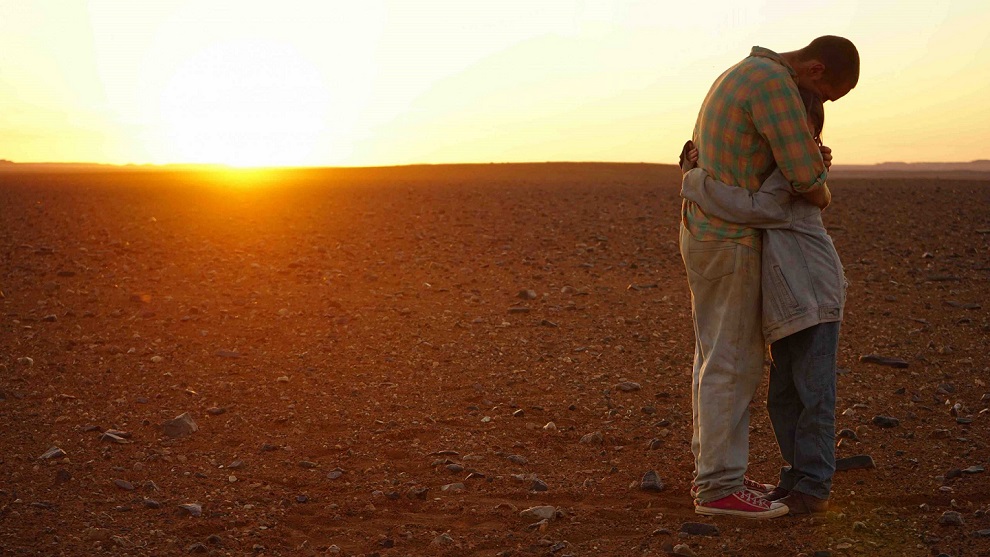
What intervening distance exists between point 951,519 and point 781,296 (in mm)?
1428

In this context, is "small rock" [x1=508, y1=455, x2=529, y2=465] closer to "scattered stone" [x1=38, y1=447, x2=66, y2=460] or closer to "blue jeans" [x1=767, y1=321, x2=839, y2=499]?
"blue jeans" [x1=767, y1=321, x2=839, y2=499]

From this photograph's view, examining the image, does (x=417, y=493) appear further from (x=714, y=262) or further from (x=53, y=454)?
(x=53, y=454)

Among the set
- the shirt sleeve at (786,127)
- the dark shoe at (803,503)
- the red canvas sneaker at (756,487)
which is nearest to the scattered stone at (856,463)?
the red canvas sneaker at (756,487)

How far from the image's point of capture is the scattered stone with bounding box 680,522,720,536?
15.2 feet

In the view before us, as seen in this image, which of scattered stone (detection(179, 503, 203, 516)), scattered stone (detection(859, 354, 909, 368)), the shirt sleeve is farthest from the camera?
scattered stone (detection(859, 354, 909, 368))

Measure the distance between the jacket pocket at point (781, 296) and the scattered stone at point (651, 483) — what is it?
134 centimetres

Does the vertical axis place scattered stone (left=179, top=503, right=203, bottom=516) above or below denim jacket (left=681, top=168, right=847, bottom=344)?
below

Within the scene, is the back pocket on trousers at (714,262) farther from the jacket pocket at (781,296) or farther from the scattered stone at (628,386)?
the scattered stone at (628,386)

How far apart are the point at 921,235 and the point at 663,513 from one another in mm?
11576

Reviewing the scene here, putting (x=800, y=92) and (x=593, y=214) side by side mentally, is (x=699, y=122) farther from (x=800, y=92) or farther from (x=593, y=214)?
(x=593, y=214)

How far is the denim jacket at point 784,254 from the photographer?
456 centimetres

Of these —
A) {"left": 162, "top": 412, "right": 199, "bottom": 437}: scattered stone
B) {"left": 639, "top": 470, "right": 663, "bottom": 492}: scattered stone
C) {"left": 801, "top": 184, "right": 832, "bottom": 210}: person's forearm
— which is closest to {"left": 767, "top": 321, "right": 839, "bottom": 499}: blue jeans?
{"left": 801, "top": 184, "right": 832, "bottom": 210}: person's forearm

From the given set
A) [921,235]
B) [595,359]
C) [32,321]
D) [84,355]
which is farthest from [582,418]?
[921,235]

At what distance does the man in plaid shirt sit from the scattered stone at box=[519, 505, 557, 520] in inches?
30.1
